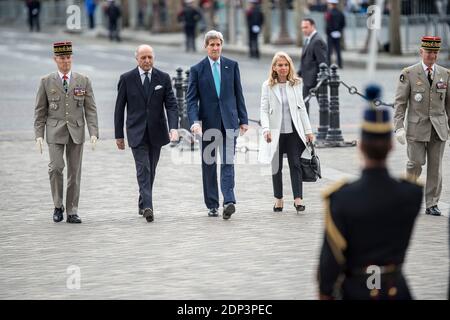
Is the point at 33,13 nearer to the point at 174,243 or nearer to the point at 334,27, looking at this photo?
the point at 334,27

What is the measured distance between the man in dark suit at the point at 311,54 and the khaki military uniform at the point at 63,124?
21.4 feet

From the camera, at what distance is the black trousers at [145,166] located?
12.6 metres

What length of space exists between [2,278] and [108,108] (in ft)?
52.6

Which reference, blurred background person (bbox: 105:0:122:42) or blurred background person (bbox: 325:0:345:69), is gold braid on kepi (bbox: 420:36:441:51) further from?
blurred background person (bbox: 105:0:122:42)

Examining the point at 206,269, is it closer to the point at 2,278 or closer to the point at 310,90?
the point at 2,278

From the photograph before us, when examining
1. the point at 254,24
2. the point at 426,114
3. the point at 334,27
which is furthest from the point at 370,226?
the point at 254,24

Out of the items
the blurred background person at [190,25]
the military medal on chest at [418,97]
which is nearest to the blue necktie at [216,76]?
the military medal on chest at [418,97]

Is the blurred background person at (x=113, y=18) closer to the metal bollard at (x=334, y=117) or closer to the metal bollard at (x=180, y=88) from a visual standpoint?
the metal bollard at (x=180, y=88)

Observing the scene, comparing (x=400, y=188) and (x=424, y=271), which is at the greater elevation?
(x=400, y=188)

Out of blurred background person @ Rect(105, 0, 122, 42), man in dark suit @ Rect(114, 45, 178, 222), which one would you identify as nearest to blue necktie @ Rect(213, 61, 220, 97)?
man in dark suit @ Rect(114, 45, 178, 222)

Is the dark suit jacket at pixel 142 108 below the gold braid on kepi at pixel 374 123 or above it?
below
